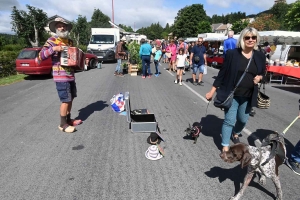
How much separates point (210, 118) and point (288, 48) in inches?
379

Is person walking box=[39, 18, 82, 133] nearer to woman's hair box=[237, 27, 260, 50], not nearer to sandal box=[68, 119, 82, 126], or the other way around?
sandal box=[68, 119, 82, 126]

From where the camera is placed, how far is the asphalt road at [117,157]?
9.11 feet

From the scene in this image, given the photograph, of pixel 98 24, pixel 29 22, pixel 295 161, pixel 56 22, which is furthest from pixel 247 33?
pixel 98 24

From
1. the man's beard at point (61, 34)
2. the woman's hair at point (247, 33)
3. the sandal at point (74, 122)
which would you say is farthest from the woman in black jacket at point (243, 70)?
the sandal at point (74, 122)

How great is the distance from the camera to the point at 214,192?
2756mm

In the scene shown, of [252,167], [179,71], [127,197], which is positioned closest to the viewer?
[252,167]

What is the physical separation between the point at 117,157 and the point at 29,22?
2375 cm

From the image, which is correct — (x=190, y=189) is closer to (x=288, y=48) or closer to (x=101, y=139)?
(x=101, y=139)

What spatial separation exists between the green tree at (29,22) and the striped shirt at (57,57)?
21946 millimetres

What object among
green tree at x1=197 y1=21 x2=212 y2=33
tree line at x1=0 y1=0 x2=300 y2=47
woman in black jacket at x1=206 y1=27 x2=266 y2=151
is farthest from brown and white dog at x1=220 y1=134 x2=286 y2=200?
green tree at x1=197 y1=21 x2=212 y2=33

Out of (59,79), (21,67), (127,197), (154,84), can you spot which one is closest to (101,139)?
(59,79)

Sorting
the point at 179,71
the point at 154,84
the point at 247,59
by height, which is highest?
the point at 247,59

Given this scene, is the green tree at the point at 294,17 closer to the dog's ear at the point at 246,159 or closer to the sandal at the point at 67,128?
the sandal at the point at 67,128

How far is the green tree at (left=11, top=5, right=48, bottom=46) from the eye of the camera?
2211 centimetres
